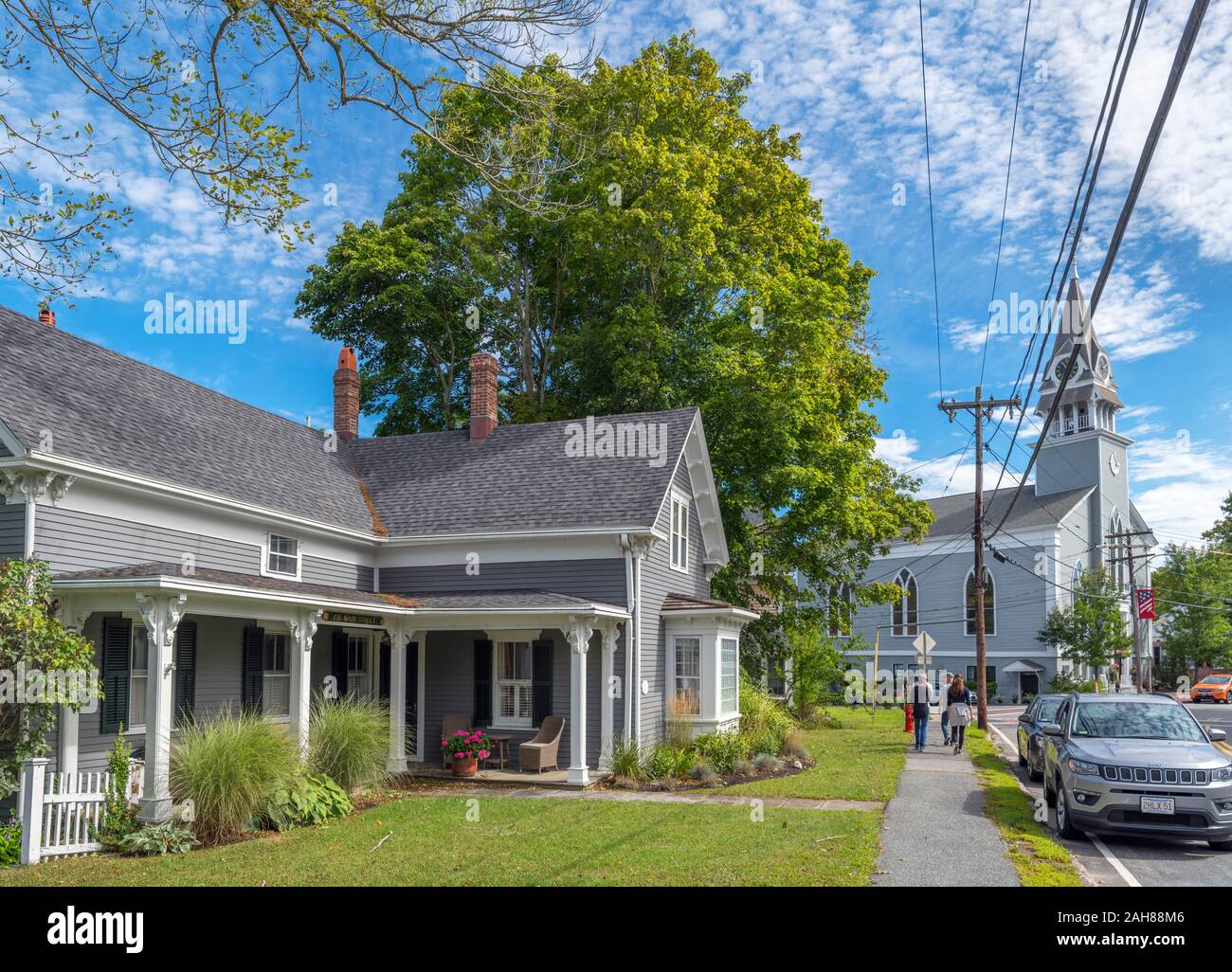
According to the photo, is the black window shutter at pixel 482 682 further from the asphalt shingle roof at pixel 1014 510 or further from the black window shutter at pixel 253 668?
the asphalt shingle roof at pixel 1014 510

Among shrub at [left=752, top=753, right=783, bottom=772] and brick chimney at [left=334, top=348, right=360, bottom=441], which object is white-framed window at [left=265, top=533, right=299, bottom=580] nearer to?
brick chimney at [left=334, top=348, right=360, bottom=441]

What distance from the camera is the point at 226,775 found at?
39.2 ft

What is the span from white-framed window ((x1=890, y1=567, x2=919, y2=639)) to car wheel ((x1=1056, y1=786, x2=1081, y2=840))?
49.3 metres

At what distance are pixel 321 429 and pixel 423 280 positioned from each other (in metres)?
8.84

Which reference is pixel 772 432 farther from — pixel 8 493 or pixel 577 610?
pixel 8 493

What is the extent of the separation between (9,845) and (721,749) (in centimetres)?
1160

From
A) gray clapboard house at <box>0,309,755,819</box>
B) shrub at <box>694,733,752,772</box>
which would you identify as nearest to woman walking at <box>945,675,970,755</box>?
gray clapboard house at <box>0,309,755,819</box>

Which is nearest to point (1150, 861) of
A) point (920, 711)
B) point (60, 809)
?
point (920, 711)

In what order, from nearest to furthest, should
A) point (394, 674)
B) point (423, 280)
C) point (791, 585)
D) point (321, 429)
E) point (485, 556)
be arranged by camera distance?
point (394, 674) → point (485, 556) → point (321, 429) → point (791, 585) → point (423, 280)

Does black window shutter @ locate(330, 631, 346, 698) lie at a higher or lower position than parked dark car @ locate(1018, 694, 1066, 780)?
higher

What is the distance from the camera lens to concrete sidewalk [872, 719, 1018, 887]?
9.17m

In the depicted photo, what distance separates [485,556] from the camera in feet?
64.6

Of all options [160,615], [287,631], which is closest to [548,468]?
[287,631]

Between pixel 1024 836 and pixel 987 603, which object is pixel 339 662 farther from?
pixel 987 603
